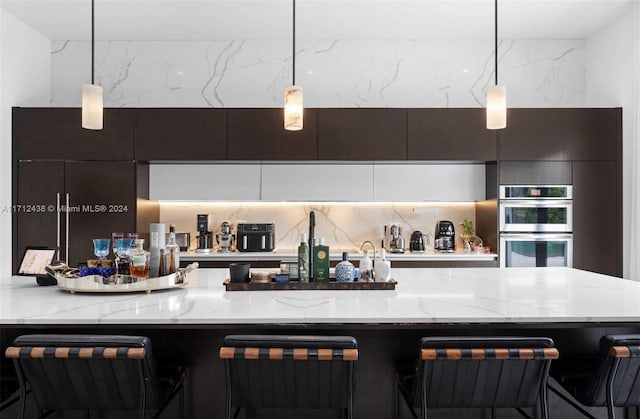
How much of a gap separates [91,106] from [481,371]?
2.09 meters

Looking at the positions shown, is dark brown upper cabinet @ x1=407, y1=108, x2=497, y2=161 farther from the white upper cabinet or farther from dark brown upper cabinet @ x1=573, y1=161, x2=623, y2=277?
dark brown upper cabinet @ x1=573, y1=161, x2=623, y2=277

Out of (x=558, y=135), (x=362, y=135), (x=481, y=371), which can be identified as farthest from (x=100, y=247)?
(x=558, y=135)

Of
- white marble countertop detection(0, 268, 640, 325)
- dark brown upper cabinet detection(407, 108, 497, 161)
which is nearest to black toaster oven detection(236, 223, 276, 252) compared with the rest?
dark brown upper cabinet detection(407, 108, 497, 161)

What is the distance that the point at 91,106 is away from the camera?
2.27 metres

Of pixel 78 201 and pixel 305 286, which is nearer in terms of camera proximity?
pixel 305 286

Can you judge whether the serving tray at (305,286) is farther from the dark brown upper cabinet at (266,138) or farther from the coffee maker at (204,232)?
the coffee maker at (204,232)

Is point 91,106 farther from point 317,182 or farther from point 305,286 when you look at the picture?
point 317,182

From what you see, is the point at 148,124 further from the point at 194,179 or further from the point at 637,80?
the point at 637,80

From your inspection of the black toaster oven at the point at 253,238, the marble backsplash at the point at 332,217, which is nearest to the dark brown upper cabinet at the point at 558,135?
the marble backsplash at the point at 332,217

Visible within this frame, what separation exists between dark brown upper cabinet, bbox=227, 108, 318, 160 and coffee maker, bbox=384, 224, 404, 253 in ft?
3.48

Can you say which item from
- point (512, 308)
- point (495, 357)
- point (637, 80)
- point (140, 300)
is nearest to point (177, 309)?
point (140, 300)

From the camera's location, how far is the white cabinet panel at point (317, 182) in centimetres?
420

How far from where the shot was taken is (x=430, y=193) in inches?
166

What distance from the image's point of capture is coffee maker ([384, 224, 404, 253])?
4359mm
